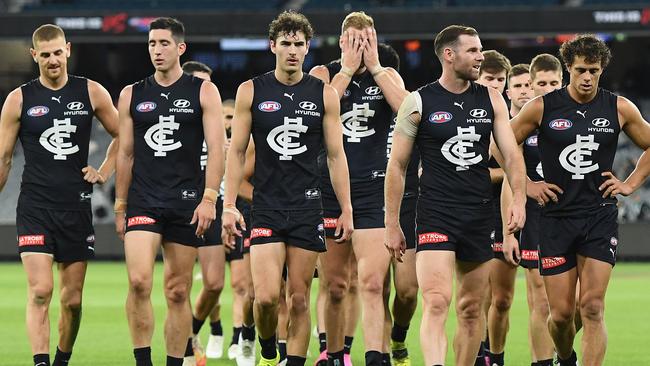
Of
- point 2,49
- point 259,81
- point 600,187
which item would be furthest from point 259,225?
point 2,49

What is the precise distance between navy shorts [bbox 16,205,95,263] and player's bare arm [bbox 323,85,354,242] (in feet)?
6.80

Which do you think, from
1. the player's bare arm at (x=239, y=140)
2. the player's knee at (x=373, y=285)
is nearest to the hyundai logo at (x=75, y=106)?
the player's bare arm at (x=239, y=140)

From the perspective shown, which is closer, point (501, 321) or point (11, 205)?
point (501, 321)

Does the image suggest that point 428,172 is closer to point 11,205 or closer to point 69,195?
point 69,195

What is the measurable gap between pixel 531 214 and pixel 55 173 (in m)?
4.11

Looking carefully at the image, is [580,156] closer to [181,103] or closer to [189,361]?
[181,103]

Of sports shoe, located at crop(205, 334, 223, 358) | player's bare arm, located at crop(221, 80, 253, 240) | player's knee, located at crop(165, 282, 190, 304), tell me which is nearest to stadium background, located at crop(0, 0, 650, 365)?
sports shoe, located at crop(205, 334, 223, 358)

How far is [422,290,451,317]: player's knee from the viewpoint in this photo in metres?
9.41

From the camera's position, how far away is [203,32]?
3183 cm

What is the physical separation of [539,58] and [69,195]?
4.30m

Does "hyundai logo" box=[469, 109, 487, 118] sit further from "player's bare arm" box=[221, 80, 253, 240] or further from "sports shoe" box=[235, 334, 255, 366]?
"sports shoe" box=[235, 334, 255, 366]

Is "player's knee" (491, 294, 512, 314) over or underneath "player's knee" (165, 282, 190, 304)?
underneath

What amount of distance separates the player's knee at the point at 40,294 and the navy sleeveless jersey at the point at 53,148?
70cm

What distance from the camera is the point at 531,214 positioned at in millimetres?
11703
